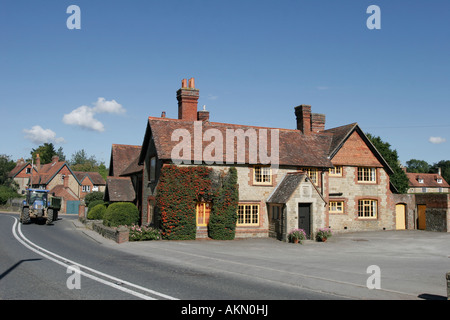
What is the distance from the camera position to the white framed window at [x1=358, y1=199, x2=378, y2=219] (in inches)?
1198

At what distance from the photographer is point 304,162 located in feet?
90.1

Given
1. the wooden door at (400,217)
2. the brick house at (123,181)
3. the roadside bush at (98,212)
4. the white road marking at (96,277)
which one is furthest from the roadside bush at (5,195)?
the wooden door at (400,217)

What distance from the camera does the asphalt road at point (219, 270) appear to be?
1038 cm

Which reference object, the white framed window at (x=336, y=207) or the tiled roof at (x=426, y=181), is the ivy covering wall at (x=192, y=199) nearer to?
the white framed window at (x=336, y=207)

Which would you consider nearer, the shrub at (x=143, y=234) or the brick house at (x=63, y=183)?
the shrub at (x=143, y=234)

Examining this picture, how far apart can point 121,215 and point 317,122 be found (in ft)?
58.0

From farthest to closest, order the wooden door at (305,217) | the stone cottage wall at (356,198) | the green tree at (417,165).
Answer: the green tree at (417,165) → the stone cottage wall at (356,198) → the wooden door at (305,217)

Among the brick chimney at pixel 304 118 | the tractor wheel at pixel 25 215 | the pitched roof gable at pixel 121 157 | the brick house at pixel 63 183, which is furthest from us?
the brick house at pixel 63 183

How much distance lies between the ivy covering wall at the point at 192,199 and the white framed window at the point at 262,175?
2.00 metres

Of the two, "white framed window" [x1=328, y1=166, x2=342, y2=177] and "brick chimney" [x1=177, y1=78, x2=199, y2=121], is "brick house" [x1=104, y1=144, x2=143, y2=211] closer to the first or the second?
"brick chimney" [x1=177, y1=78, x2=199, y2=121]
